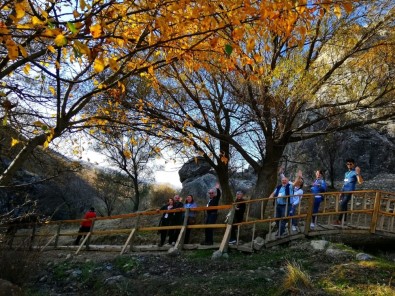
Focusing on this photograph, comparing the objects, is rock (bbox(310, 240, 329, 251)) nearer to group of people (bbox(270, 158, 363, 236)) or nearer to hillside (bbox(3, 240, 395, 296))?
hillside (bbox(3, 240, 395, 296))

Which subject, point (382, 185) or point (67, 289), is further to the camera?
point (382, 185)

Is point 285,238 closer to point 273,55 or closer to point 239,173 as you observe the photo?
point 273,55

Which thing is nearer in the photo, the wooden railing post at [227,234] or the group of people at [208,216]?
the wooden railing post at [227,234]

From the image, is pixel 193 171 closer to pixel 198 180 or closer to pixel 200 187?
pixel 198 180

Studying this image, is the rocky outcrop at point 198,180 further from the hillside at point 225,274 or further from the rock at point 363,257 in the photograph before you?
the rock at point 363,257

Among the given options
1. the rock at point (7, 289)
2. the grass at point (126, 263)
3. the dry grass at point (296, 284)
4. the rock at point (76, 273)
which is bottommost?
the rock at point (76, 273)

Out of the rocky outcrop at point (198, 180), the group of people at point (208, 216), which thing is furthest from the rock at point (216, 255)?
the rocky outcrop at point (198, 180)

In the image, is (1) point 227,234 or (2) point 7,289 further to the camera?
(1) point 227,234

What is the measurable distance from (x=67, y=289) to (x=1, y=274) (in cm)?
182

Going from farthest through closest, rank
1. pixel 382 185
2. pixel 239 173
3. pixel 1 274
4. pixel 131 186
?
pixel 131 186
pixel 239 173
pixel 382 185
pixel 1 274

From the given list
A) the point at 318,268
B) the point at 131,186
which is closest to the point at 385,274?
the point at 318,268

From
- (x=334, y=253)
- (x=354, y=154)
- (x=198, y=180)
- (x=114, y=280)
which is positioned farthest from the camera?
(x=198, y=180)

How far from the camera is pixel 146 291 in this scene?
7172 millimetres

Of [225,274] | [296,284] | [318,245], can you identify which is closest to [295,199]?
[318,245]
